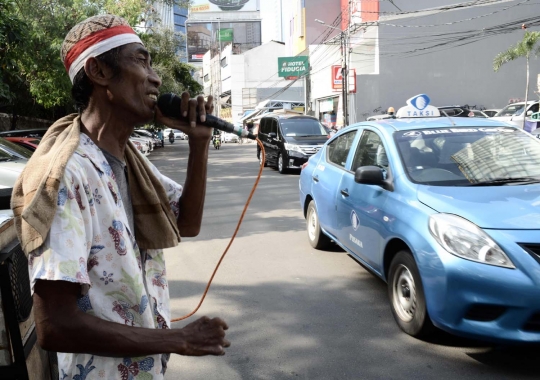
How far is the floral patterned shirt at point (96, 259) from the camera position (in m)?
1.29

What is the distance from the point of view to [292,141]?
16.5 meters

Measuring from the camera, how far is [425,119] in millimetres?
5367

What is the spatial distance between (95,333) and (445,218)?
2857 millimetres

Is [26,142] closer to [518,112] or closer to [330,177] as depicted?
[330,177]

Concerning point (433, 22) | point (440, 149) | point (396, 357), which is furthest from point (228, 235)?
point (433, 22)

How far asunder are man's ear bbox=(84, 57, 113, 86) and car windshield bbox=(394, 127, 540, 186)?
10.6 ft

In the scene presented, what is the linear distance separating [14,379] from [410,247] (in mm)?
2812

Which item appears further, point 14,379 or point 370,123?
point 370,123

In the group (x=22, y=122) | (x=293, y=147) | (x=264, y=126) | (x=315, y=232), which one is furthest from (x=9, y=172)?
(x=22, y=122)

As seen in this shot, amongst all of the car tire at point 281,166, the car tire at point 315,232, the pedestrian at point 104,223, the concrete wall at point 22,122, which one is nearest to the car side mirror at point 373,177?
the car tire at point 315,232

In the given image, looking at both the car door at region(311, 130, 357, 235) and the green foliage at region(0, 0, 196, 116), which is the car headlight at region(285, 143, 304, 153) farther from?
the car door at region(311, 130, 357, 235)

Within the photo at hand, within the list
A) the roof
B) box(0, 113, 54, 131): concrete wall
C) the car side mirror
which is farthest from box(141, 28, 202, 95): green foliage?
the car side mirror

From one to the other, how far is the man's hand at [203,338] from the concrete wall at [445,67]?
3287cm

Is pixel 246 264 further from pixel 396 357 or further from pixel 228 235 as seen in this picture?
pixel 396 357
